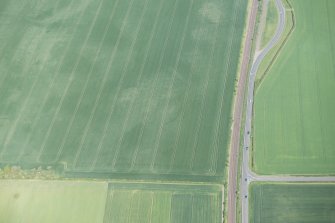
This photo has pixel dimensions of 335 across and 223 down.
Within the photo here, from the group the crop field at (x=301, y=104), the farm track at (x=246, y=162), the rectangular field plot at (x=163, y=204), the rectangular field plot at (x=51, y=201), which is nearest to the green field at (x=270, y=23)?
the farm track at (x=246, y=162)

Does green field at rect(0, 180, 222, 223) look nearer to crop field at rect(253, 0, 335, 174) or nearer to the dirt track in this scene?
the dirt track

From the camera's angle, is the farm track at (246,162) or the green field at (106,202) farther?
the green field at (106,202)

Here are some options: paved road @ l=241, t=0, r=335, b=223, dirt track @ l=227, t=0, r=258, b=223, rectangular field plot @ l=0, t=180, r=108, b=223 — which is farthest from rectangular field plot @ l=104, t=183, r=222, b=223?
paved road @ l=241, t=0, r=335, b=223

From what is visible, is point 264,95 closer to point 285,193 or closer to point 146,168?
point 285,193

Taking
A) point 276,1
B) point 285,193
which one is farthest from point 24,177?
point 276,1

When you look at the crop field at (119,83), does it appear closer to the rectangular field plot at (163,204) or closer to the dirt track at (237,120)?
the dirt track at (237,120)

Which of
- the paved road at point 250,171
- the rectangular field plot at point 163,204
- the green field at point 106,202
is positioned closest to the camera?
the rectangular field plot at point 163,204

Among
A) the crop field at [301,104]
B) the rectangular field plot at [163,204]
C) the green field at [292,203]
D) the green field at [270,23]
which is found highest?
the green field at [270,23]
